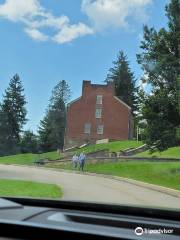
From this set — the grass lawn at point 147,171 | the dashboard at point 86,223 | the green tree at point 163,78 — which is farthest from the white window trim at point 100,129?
the dashboard at point 86,223

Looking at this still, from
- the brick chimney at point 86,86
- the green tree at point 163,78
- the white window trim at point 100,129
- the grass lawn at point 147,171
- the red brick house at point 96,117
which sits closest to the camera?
the grass lawn at point 147,171

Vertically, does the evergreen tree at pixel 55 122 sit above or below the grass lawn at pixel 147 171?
above

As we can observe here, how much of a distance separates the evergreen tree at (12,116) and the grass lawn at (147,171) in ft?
223

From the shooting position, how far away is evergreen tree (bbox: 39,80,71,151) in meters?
119

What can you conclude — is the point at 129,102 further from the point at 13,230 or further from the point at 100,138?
the point at 13,230

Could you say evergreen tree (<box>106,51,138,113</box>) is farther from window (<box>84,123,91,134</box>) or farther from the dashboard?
the dashboard

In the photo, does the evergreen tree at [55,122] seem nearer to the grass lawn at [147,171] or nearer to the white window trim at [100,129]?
the white window trim at [100,129]

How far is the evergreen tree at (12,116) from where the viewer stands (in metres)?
122

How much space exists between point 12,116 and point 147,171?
87.2 m

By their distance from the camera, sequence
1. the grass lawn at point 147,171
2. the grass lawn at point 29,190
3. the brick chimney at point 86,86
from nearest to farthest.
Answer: the grass lawn at point 29,190 → the grass lawn at point 147,171 → the brick chimney at point 86,86

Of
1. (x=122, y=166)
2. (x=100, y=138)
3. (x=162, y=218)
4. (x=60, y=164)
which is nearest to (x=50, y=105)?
(x=100, y=138)

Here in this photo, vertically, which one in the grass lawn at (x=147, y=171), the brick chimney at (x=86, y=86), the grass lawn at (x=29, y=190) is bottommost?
the grass lawn at (x=29, y=190)

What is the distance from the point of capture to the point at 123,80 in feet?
461

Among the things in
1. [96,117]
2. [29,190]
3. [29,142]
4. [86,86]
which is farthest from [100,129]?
[29,190]
